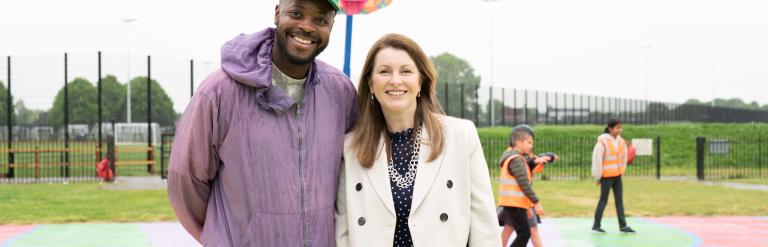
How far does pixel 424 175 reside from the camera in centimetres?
296

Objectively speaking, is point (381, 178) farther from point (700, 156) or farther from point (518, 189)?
point (700, 156)

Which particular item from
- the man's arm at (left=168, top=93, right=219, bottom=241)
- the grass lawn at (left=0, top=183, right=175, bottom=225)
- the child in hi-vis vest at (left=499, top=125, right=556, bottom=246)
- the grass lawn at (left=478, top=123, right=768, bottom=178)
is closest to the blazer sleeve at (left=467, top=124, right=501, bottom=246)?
the man's arm at (left=168, top=93, right=219, bottom=241)

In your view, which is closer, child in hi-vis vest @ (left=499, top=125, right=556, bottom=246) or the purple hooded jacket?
the purple hooded jacket

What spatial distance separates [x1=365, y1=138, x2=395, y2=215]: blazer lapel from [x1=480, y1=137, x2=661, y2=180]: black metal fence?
66.3 ft

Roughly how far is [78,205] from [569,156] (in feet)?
51.4

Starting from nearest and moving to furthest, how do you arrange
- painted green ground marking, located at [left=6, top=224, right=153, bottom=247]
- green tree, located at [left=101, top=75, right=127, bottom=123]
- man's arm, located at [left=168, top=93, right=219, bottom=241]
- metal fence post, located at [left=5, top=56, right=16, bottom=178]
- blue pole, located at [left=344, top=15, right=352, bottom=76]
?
man's arm, located at [left=168, top=93, right=219, bottom=241], blue pole, located at [left=344, top=15, right=352, bottom=76], painted green ground marking, located at [left=6, top=224, right=153, bottom=247], metal fence post, located at [left=5, top=56, right=16, bottom=178], green tree, located at [left=101, top=75, right=127, bottom=123]

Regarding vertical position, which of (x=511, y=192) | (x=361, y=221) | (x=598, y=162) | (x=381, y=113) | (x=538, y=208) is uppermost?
(x=381, y=113)

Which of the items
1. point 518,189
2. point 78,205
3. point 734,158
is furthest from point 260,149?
point 734,158

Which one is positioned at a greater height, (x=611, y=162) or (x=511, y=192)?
(x=611, y=162)

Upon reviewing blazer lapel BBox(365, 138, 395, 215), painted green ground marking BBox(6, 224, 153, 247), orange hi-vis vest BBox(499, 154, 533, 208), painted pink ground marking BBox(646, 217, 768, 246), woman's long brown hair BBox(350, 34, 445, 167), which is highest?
woman's long brown hair BBox(350, 34, 445, 167)

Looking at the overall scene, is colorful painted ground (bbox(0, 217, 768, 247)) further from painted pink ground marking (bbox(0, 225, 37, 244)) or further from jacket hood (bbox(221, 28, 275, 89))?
jacket hood (bbox(221, 28, 275, 89))

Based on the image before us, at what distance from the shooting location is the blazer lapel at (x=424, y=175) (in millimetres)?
2940

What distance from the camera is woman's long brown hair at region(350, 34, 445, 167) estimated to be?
2.98 m

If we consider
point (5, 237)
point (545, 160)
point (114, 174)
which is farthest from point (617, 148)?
point (114, 174)
